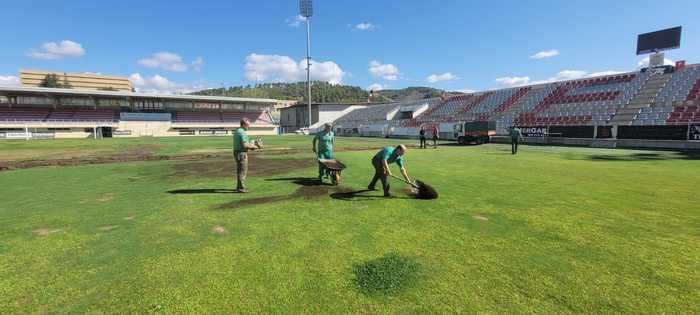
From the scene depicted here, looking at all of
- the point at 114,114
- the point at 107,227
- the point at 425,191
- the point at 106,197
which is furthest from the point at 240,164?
the point at 114,114

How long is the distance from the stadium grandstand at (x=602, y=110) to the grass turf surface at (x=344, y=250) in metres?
21.8

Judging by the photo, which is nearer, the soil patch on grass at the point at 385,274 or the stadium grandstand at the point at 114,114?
the soil patch on grass at the point at 385,274

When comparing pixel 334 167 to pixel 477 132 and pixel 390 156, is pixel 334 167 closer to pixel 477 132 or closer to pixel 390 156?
pixel 390 156

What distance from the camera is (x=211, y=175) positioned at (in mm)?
11266

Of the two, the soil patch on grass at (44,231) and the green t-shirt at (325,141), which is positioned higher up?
the green t-shirt at (325,141)

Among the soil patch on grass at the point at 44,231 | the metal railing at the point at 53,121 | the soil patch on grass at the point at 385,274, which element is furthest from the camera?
the metal railing at the point at 53,121

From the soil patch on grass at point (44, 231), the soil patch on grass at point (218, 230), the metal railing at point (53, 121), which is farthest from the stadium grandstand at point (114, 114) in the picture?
the soil patch on grass at point (218, 230)

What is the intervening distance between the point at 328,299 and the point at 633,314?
9.37 ft

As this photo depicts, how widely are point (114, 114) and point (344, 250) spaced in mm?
72271

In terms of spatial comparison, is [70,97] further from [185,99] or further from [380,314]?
[380,314]

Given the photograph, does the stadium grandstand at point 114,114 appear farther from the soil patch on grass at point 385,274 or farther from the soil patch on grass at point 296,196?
the soil patch on grass at point 385,274

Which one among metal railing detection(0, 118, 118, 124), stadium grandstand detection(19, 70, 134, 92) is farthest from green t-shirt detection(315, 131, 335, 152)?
stadium grandstand detection(19, 70, 134, 92)

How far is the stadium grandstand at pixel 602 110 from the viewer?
980 inches

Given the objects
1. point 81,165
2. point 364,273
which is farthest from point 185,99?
point 364,273
